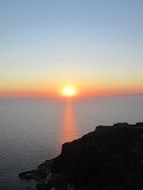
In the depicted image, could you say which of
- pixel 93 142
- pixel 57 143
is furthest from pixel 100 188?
pixel 57 143

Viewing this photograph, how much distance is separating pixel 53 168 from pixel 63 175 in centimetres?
925

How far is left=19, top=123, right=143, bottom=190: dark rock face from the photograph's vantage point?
7869 cm

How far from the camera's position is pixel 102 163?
85750 millimetres

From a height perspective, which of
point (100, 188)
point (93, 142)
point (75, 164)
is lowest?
point (100, 188)

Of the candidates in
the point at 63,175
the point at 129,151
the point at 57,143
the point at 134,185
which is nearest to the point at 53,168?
the point at 63,175

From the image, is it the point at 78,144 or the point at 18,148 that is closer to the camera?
the point at 78,144

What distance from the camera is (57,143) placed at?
194m

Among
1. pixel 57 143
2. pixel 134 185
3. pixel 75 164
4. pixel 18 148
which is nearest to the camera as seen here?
pixel 134 185

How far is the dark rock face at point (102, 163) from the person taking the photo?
78.7m

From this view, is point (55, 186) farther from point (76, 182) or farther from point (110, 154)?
point (110, 154)

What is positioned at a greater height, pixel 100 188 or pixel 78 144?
pixel 78 144

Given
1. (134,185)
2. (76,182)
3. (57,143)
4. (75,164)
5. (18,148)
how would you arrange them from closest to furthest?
1. (134,185)
2. (76,182)
3. (75,164)
4. (18,148)
5. (57,143)

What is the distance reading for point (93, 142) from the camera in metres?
95.8

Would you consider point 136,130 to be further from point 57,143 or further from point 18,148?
point 57,143
